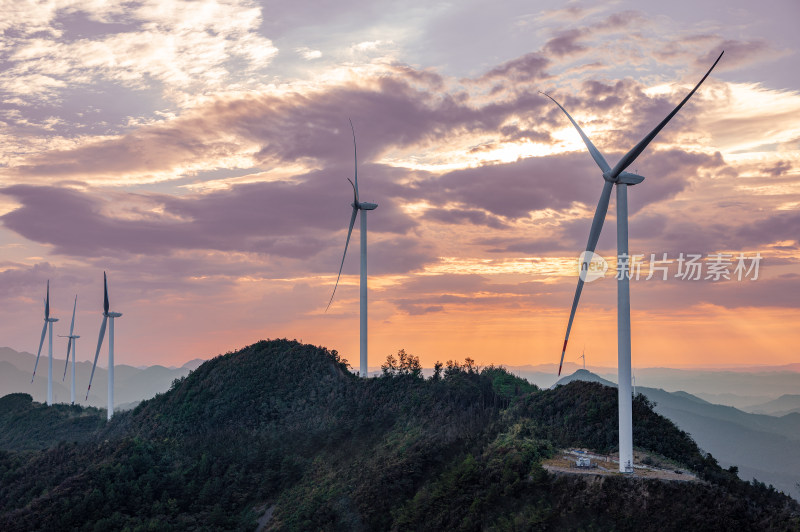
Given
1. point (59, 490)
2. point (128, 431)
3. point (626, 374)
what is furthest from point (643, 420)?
point (128, 431)

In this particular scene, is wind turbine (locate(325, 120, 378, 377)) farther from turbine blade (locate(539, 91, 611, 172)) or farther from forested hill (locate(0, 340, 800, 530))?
turbine blade (locate(539, 91, 611, 172))

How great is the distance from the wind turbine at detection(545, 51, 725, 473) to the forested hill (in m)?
4.45

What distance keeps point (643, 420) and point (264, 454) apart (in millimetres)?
41106

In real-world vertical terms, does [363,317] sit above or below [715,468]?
above

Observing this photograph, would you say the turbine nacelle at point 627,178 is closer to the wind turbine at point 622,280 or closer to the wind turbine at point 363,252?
the wind turbine at point 622,280

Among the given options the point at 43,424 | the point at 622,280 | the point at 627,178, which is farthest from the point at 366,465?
the point at 43,424

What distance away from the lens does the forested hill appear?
147 feet

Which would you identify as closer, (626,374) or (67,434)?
(626,374)

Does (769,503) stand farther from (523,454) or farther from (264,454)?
(264,454)

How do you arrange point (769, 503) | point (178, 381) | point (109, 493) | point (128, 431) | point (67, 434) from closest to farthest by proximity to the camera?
point (769, 503) < point (109, 493) < point (128, 431) < point (178, 381) < point (67, 434)

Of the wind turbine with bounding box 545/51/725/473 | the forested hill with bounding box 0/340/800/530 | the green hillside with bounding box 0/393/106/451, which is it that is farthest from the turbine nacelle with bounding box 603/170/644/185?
the green hillside with bounding box 0/393/106/451

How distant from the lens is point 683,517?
41.7 meters

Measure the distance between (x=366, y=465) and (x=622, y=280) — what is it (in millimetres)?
31633

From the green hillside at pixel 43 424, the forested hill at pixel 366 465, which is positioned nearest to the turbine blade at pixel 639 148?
the forested hill at pixel 366 465
